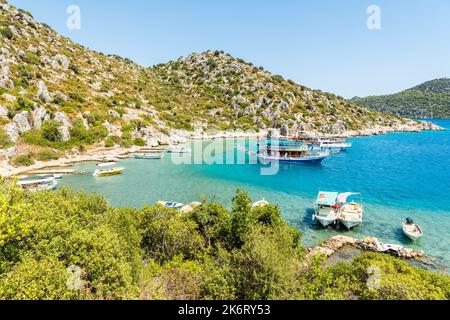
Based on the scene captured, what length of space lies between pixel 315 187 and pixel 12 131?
6799cm

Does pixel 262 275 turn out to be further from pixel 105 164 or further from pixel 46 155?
pixel 46 155

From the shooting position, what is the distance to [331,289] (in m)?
11.7

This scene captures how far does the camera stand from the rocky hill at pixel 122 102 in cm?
6588

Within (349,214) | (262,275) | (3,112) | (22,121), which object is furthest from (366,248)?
(3,112)

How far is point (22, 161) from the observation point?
52656 mm

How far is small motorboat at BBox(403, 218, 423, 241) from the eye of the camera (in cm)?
2536

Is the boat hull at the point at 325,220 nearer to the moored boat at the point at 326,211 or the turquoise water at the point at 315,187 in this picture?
the moored boat at the point at 326,211

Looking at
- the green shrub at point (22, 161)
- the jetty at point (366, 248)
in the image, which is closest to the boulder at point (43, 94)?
the green shrub at point (22, 161)

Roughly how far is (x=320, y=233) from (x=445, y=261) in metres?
10.5

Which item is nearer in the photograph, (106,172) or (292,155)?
(106,172)

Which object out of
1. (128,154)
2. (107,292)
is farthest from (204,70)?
(107,292)

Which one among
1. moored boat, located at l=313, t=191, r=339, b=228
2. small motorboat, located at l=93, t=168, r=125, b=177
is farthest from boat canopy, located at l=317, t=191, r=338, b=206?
small motorboat, located at l=93, t=168, r=125, b=177

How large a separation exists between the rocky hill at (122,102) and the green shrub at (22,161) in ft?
0.55

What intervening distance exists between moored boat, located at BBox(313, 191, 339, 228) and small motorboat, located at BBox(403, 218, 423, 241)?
677 centimetres
